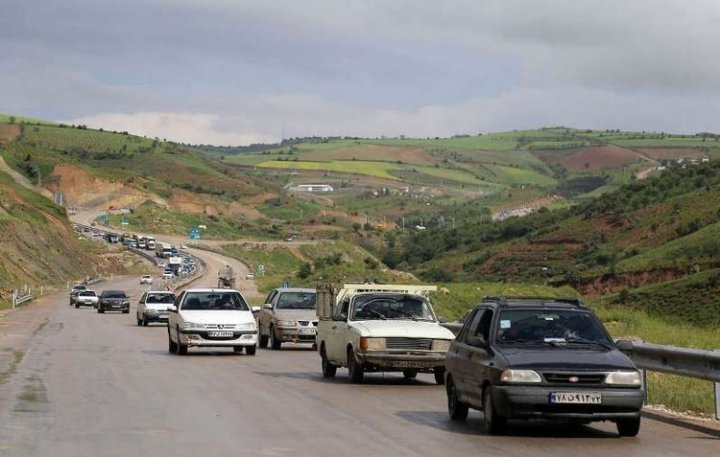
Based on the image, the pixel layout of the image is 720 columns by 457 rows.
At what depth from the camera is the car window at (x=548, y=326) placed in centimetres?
1504

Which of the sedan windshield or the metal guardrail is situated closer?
the sedan windshield

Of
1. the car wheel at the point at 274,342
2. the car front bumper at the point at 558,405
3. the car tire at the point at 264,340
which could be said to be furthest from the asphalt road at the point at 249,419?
the car tire at the point at 264,340

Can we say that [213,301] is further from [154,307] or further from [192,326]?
[154,307]

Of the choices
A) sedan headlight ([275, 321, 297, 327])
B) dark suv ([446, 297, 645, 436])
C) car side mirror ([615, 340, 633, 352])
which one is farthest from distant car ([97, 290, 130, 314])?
car side mirror ([615, 340, 633, 352])

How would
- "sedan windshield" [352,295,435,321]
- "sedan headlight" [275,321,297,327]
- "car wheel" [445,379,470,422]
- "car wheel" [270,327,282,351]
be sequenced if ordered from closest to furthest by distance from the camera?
"car wheel" [445,379,470,422] < "sedan windshield" [352,295,435,321] < "sedan headlight" [275,321,297,327] < "car wheel" [270,327,282,351]

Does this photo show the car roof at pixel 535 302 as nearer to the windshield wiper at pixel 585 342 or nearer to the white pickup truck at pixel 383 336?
the windshield wiper at pixel 585 342

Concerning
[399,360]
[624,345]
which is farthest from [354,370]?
[624,345]

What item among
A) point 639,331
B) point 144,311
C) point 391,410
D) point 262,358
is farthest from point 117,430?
point 144,311

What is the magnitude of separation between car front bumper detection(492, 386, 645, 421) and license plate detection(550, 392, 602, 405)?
0.03m

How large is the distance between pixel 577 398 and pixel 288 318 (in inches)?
780

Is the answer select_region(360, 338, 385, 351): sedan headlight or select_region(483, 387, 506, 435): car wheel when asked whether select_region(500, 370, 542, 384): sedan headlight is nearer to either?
select_region(483, 387, 506, 435): car wheel

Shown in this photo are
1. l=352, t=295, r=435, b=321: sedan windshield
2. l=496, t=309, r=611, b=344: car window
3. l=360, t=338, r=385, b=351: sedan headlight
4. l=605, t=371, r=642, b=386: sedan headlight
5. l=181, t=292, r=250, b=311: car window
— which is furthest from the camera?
l=181, t=292, r=250, b=311: car window

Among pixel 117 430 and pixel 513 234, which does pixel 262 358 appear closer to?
pixel 117 430

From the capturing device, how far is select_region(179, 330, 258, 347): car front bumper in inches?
1163
